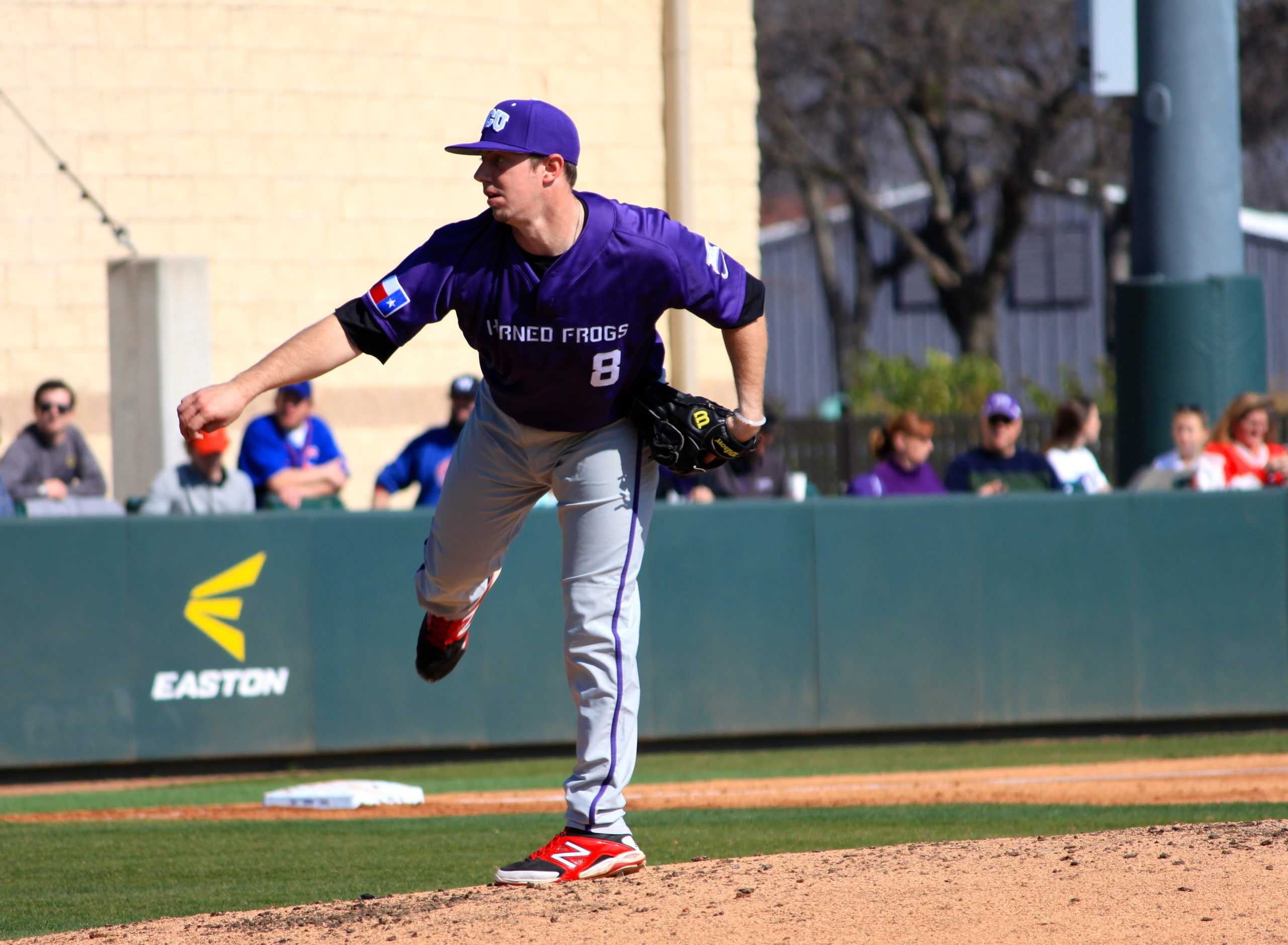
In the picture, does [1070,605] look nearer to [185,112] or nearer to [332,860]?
[332,860]

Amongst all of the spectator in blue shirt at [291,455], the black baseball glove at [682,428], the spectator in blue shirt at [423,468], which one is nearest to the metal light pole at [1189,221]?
the spectator in blue shirt at [423,468]

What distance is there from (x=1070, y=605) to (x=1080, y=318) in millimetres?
32246

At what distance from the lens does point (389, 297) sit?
471 centimetres

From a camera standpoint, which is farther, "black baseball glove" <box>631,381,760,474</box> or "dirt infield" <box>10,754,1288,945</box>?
"black baseball glove" <box>631,381,760,474</box>

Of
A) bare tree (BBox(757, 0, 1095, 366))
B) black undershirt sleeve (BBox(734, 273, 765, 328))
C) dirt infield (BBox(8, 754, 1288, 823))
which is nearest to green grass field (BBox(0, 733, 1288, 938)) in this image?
dirt infield (BBox(8, 754, 1288, 823))

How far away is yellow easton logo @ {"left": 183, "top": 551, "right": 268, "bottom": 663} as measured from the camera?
938 centimetres

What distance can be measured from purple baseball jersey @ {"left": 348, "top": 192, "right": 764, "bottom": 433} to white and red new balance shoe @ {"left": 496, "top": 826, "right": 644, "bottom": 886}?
1.21 metres

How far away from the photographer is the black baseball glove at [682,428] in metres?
4.88

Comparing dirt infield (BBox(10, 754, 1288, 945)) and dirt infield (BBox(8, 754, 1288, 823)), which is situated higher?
dirt infield (BBox(10, 754, 1288, 945))

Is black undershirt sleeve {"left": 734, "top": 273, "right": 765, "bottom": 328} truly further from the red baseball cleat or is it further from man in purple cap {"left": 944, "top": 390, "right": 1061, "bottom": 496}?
man in purple cap {"left": 944, "top": 390, "right": 1061, "bottom": 496}

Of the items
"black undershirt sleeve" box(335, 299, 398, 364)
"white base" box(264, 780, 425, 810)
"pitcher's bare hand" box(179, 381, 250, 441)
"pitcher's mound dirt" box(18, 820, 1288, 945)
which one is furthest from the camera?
"white base" box(264, 780, 425, 810)

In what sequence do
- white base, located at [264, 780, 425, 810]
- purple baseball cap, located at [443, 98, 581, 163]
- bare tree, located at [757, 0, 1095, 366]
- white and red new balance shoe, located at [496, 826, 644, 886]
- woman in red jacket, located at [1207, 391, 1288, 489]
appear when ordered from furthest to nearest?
bare tree, located at [757, 0, 1095, 366] → woman in red jacket, located at [1207, 391, 1288, 489] → white base, located at [264, 780, 425, 810] → white and red new balance shoe, located at [496, 826, 644, 886] → purple baseball cap, located at [443, 98, 581, 163]

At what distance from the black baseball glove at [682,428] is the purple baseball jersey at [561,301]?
108mm

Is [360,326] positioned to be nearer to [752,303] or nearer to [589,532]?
[589,532]
